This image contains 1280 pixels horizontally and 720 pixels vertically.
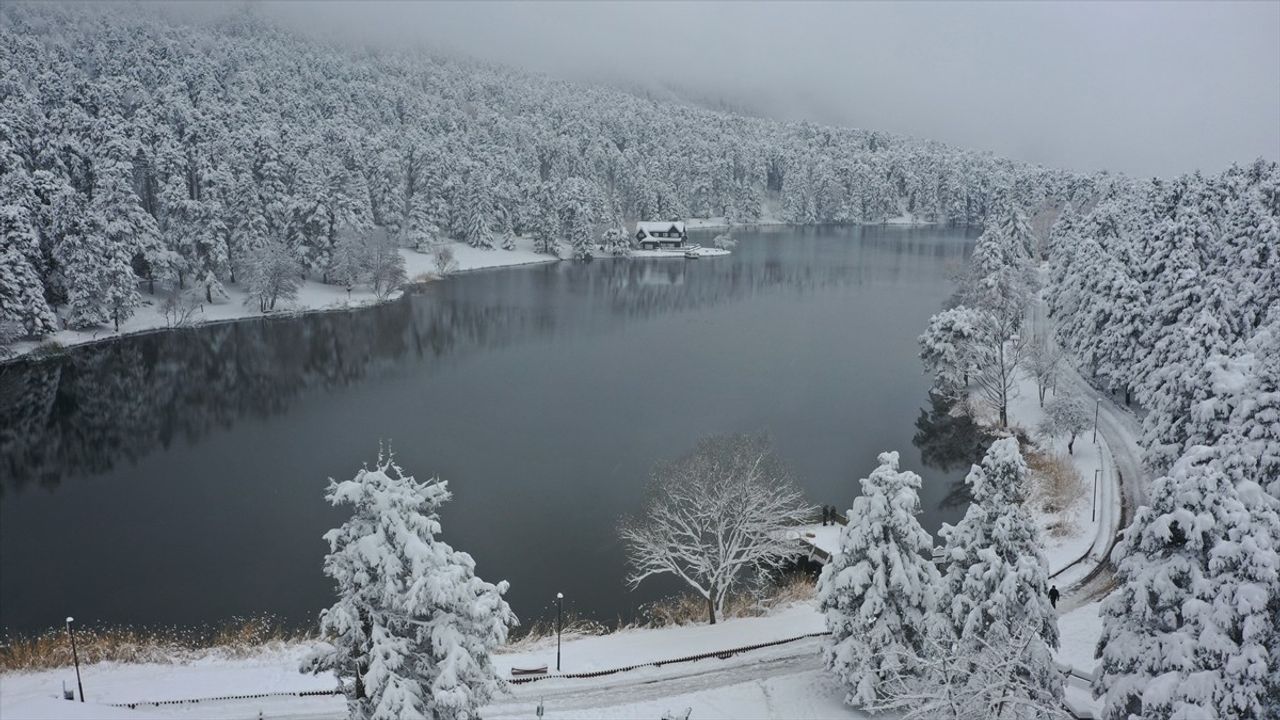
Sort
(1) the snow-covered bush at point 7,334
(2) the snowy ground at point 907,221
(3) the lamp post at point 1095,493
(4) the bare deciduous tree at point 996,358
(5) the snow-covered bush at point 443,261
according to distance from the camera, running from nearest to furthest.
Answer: (3) the lamp post at point 1095,493, (4) the bare deciduous tree at point 996,358, (1) the snow-covered bush at point 7,334, (5) the snow-covered bush at point 443,261, (2) the snowy ground at point 907,221

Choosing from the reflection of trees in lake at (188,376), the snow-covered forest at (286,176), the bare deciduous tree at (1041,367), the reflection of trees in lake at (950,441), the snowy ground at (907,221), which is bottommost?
the reflection of trees in lake at (950,441)

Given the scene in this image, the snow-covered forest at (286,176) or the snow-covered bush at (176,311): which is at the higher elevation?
the snow-covered forest at (286,176)

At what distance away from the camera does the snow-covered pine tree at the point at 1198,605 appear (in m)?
14.6

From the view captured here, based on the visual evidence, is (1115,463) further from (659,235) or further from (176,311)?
(659,235)

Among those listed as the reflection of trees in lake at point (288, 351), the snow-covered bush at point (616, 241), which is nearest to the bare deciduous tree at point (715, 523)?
the reflection of trees in lake at point (288, 351)

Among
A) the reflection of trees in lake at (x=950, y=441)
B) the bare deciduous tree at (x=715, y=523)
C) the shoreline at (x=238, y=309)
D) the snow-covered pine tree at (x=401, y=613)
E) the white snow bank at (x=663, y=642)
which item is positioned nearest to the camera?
the snow-covered pine tree at (x=401, y=613)

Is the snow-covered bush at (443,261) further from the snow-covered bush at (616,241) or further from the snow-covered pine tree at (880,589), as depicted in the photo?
the snow-covered pine tree at (880,589)

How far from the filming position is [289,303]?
246ft

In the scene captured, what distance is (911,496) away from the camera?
2041 centimetres

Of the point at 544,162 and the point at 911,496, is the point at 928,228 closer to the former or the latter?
the point at 544,162

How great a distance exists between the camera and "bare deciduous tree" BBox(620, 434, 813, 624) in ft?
93.9

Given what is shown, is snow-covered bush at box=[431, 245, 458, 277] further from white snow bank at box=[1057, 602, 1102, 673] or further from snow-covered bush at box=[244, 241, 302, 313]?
white snow bank at box=[1057, 602, 1102, 673]

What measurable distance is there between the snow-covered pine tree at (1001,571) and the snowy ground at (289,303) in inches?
2498

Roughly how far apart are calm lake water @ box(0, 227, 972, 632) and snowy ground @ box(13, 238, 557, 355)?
6.50ft
